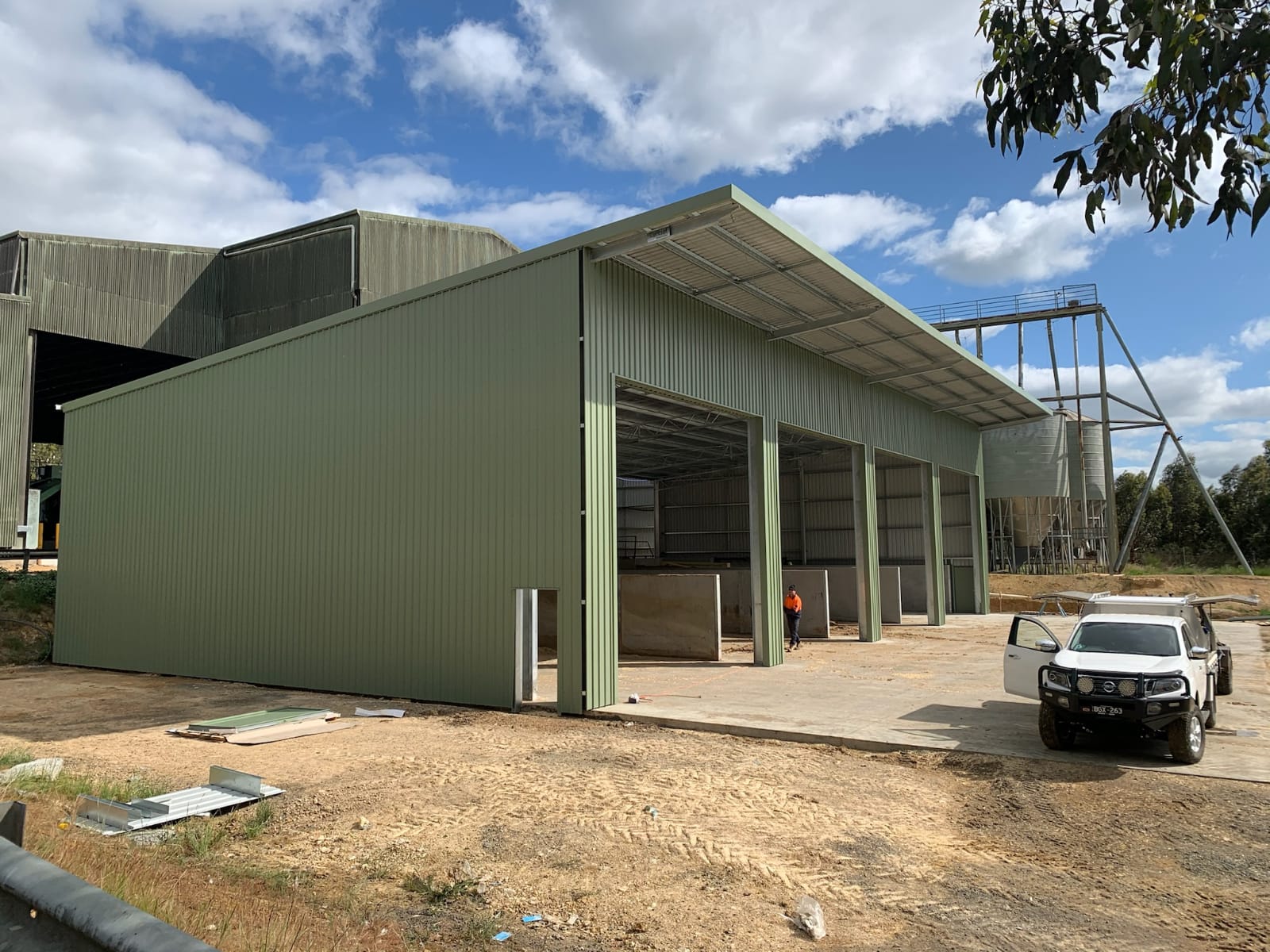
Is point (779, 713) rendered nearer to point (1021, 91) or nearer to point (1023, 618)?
point (1023, 618)

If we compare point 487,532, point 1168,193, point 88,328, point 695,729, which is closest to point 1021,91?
point 1168,193

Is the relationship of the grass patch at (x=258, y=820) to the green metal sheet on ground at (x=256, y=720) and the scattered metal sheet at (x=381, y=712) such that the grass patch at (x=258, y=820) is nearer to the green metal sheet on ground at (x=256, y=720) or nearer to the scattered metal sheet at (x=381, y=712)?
the green metal sheet on ground at (x=256, y=720)

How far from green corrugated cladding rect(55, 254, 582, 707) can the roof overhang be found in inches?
63.6

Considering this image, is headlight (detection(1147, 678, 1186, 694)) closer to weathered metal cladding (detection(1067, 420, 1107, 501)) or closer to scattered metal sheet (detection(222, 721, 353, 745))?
scattered metal sheet (detection(222, 721, 353, 745))

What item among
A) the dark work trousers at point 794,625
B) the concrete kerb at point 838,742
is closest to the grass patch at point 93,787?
the concrete kerb at point 838,742

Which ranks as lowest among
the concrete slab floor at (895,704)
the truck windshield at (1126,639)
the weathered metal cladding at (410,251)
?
the concrete slab floor at (895,704)

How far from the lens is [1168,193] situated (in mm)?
4762

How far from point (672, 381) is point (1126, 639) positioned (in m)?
8.70

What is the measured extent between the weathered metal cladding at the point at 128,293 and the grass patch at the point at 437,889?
28634 mm

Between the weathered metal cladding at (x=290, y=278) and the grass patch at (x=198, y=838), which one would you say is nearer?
the grass patch at (x=198, y=838)

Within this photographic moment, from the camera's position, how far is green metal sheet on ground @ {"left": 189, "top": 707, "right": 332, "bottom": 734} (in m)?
12.0

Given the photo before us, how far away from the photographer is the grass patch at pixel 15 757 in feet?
32.0

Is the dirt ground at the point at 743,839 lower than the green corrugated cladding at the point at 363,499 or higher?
lower

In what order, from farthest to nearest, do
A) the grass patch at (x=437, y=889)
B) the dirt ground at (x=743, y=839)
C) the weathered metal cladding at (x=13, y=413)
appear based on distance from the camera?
the weathered metal cladding at (x=13, y=413)
the grass patch at (x=437, y=889)
the dirt ground at (x=743, y=839)
